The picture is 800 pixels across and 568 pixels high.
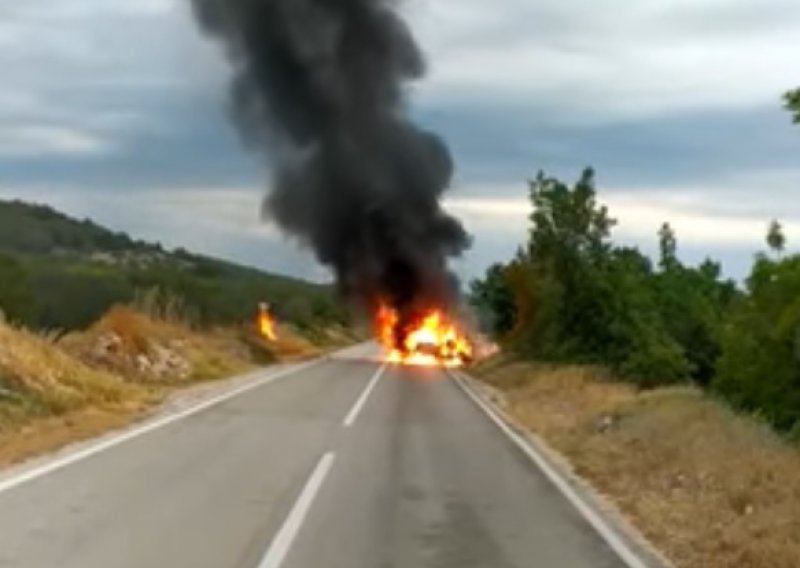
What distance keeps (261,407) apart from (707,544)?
1781 centimetres

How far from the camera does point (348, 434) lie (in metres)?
23.7

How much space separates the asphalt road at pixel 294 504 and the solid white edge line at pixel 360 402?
3.98 feet

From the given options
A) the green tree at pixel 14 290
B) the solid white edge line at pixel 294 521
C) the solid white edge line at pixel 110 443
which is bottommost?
the solid white edge line at pixel 294 521

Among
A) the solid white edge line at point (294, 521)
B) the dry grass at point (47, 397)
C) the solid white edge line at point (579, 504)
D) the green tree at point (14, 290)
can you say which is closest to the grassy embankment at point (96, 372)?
the dry grass at point (47, 397)

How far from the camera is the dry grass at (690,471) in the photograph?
40.6ft

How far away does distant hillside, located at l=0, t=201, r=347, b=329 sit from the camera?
218 ft

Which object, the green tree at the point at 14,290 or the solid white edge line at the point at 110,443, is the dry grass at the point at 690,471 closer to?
the solid white edge line at the point at 110,443

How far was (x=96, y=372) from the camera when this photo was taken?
31859 mm

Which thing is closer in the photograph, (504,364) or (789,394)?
(789,394)

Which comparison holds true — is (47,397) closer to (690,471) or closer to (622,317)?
(690,471)

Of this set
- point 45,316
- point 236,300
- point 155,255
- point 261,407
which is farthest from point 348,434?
point 155,255

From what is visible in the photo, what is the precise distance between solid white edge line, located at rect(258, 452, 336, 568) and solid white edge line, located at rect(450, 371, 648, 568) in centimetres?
272

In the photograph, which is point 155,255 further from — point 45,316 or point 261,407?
point 261,407

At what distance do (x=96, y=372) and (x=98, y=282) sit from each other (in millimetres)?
53493
